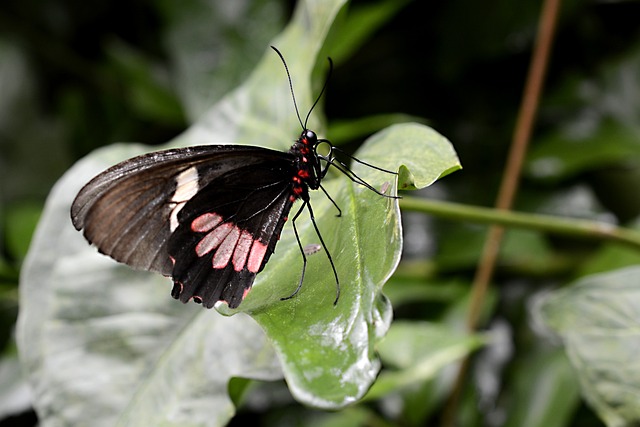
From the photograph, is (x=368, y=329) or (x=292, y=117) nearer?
(x=368, y=329)

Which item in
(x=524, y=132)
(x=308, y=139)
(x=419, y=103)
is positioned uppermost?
(x=308, y=139)

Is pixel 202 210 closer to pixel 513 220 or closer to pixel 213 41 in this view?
pixel 513 220

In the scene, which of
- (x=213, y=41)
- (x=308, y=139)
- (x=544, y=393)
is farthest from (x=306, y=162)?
(x=213, y=41)

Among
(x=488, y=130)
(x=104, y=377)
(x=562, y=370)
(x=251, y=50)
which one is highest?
(x=251, y=50)

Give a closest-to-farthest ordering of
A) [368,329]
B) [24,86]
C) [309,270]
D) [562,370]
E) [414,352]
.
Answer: [368,329]
[309,270]
[414,352]
[562,370]
[24,86]

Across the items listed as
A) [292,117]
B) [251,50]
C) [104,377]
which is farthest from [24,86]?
[104,377]

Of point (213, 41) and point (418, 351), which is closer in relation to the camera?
point (418, 351)

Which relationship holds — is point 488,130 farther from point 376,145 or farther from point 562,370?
point 376,145

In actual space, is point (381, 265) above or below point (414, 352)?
above
